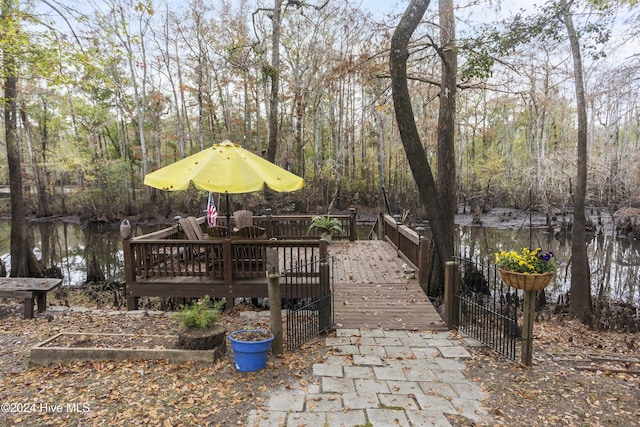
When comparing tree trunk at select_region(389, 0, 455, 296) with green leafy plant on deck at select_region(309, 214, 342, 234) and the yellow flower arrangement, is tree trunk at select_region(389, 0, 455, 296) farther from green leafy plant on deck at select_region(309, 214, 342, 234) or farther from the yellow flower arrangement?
green leafy plant on deck at select_region(309, 214, 342, 234)

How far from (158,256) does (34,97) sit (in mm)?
24368

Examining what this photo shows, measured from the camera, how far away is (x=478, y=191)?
2817 centimetres

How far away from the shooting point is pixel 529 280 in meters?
3.67

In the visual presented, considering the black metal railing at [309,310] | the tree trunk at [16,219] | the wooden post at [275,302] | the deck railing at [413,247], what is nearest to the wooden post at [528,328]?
the deck railing at [413,247]

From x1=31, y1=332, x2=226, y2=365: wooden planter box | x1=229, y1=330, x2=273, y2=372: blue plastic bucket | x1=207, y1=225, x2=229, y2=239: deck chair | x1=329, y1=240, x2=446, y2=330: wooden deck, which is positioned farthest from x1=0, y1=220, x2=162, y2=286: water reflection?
x1=229, y1=330, x2=273, y2=372: blue plastic bucket

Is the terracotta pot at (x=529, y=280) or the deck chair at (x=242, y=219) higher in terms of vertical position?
the deck chair at (x=242, y=219)

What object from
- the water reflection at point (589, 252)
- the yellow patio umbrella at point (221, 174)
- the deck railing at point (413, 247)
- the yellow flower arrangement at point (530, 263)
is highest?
the yellow patio umbrella at point (221, 174)

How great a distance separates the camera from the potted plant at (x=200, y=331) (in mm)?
3811

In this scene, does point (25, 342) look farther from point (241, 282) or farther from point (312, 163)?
point (312, 163)

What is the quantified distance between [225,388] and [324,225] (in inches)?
247

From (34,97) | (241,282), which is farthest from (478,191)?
(34,97)

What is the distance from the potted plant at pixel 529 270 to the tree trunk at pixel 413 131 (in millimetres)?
2619

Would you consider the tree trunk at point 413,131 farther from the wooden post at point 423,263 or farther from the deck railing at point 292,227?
the deck railing at point 292,227

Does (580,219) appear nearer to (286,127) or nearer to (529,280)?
(529,280)
